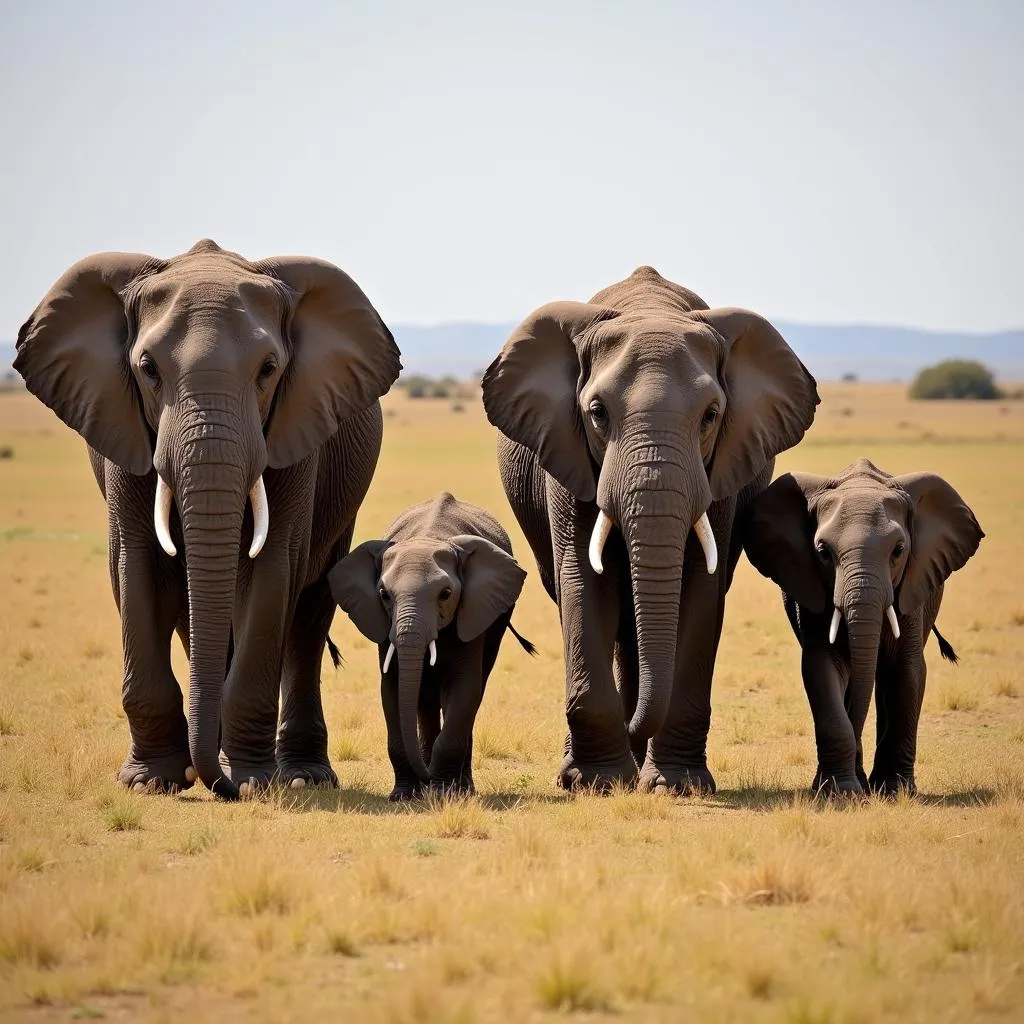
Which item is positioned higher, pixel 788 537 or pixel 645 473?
pixel 645 473

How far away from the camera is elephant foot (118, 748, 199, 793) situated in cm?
1188

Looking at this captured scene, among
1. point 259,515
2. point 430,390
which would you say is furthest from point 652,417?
point 430,390

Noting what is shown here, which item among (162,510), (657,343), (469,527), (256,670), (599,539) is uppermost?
(657,343)

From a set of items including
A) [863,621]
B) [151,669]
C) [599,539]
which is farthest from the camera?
[151,669]

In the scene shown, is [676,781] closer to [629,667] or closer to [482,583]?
[629,667]

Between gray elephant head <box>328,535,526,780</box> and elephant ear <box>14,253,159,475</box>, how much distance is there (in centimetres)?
188

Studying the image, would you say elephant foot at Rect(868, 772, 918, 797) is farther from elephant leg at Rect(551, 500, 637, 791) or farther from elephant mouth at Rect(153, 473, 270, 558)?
elephant mouth at Rect(153, 473, 270, 558)

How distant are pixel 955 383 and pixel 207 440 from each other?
364 feet

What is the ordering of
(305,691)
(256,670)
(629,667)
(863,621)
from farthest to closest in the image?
(305,691)
(629,667)
(256,670)
(863,621)

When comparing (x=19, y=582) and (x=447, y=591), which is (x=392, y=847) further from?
(x=19, y=582)

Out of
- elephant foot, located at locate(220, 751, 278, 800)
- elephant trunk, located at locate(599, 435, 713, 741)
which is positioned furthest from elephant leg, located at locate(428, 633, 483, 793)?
elephant trunk, located at locate(599, 435, 713, 741)

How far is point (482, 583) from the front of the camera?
12156 millimetres

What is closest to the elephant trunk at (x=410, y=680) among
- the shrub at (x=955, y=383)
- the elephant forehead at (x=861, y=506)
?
the elephant forehead at (x=861, y=506)

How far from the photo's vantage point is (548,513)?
1272cm
